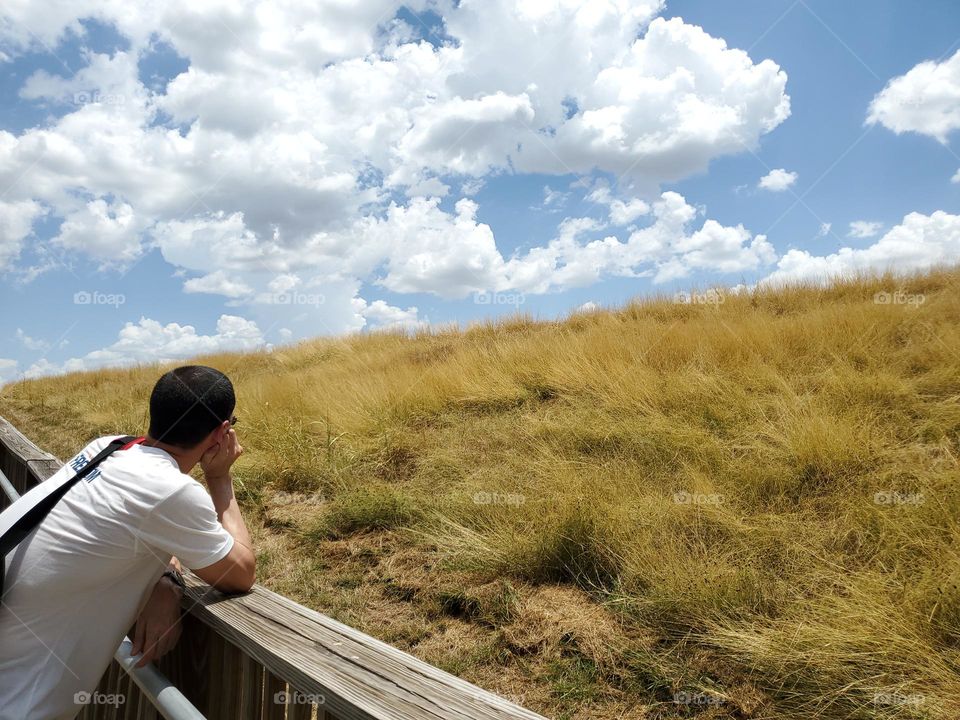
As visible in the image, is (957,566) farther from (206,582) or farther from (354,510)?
(354,510)

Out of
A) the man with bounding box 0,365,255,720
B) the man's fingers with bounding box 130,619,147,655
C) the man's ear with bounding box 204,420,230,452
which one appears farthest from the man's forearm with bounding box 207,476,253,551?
the man's fingers with bounding box 130,619,147,655

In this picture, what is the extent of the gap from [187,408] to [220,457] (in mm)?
254

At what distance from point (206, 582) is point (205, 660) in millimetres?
213

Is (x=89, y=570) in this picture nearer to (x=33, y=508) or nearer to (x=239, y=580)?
(x=33, y=508)

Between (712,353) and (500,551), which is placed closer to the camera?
(500,551)

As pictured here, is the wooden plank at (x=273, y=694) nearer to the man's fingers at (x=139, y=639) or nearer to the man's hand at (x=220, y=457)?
the man's fingers at (x=139, y=639)

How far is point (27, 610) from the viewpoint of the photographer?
5.58 ft

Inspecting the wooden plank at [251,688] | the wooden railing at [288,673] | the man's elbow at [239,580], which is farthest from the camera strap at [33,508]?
the wooden plank at [251,688]

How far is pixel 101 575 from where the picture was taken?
177 centimetres

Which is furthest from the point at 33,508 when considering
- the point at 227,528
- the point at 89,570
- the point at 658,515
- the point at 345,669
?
the point at 658,515

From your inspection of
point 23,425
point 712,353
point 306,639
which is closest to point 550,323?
point 712,353

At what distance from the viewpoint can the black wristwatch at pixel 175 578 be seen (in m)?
1.75

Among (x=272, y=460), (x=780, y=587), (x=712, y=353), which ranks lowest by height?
(x=780, y=587)

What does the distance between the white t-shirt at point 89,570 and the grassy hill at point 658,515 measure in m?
1.55
